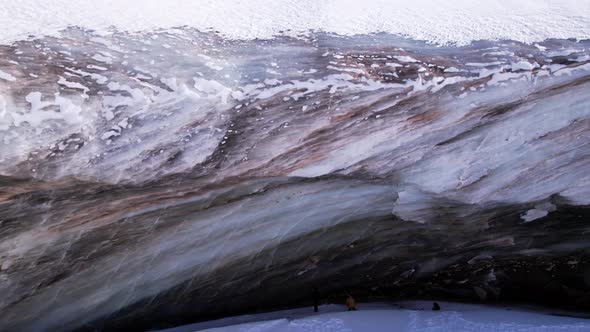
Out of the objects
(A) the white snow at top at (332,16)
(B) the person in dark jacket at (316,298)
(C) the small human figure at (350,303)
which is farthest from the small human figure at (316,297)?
(A) the white snow at top at (332,16)

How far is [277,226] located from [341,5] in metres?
1.03

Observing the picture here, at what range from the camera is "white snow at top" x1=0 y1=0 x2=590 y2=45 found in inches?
89.0

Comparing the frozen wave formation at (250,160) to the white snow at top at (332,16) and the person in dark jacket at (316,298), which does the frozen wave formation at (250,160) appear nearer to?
the white snow at top at (332,16)

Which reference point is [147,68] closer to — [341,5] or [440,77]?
[341,5]

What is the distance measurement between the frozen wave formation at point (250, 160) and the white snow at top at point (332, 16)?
58 mm

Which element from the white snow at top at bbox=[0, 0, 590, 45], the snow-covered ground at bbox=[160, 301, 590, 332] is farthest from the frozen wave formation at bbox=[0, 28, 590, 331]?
the snow-covered ground at bbox=[160, 301, 590, 332]

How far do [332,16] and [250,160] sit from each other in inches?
29.1

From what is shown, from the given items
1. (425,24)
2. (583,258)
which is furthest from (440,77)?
(583,258)

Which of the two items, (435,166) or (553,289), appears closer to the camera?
(435,166)

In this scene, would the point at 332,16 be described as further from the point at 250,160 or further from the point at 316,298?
the point at 316,298

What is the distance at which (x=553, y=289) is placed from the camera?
265 cm

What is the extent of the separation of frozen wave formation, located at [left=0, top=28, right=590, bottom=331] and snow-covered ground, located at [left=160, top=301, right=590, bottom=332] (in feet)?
0.55

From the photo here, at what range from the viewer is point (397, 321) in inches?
99.0

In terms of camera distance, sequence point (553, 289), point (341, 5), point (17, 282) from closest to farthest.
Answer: point (17, 282) → point (341, 5) → point (553, 289)
